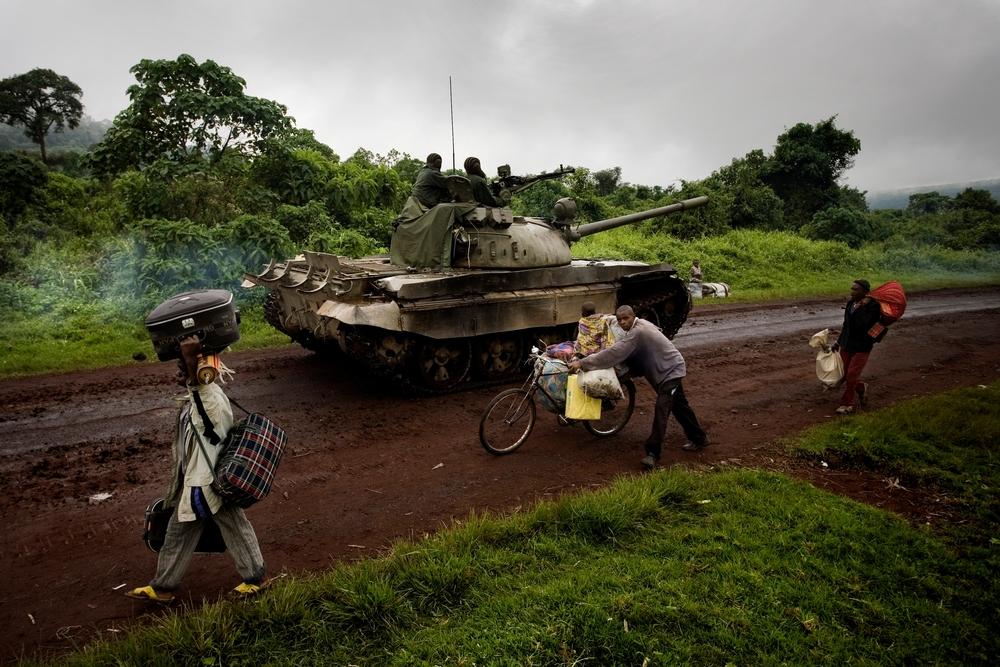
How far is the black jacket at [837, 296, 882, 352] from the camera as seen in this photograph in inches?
275

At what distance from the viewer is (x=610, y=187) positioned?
1394 inches

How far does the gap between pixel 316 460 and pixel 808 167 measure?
3034 centimetres

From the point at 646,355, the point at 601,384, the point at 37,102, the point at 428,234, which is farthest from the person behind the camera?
the point at 37,102

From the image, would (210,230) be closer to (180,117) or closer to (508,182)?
(180,117)

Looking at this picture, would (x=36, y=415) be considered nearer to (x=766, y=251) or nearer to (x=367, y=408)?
(x=367, y=408)

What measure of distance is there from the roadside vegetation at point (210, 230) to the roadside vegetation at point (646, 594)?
739 cm

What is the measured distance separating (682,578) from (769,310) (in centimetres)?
1300

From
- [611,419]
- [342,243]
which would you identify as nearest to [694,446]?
[611,419]

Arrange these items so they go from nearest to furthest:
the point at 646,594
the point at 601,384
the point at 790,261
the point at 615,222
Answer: the point at 646,594, the point at 601,384, the point at 615,222, the point at 790,261

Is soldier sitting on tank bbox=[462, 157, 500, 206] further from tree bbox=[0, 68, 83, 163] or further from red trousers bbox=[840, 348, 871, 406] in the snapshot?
tree bbox=[0, 68, 83, 163]

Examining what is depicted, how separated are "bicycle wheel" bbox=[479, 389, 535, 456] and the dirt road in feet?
0.53

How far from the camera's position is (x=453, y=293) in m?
7.84

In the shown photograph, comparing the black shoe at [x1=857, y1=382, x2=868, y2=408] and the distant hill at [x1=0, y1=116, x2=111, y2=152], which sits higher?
the distant hill at [x1=0, y1=116, x2=111, y2=152]

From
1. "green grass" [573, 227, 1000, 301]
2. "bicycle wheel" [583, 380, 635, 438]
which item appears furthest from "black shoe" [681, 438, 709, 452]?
"green grass" [573, 227, 1000, 301]
